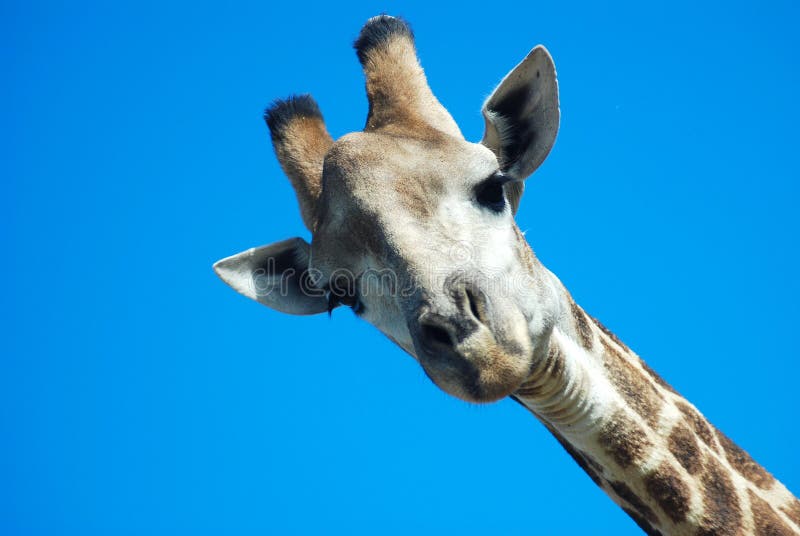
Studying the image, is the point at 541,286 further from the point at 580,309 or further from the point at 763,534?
the point at 763,534

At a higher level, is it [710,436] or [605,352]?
[605,352]

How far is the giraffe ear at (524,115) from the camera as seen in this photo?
14.8ft

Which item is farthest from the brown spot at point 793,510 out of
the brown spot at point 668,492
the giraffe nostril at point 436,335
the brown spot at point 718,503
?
the giraffe nostril at point 436,335

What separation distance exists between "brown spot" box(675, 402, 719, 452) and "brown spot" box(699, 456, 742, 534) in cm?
25

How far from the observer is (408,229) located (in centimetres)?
397

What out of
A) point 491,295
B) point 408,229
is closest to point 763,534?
point 491,295

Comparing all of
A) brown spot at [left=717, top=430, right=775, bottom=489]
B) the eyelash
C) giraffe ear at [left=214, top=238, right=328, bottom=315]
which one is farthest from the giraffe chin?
brown spot at [left=717, top=430, right=775, bottom=489]

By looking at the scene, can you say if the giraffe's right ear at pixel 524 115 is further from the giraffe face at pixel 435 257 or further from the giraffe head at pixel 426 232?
the giraffe face at pixel 435 257

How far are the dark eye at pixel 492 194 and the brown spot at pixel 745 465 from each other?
2132mm

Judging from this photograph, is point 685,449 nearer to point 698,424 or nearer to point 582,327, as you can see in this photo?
point 698,424

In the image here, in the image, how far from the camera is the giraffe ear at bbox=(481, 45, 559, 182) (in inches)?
177

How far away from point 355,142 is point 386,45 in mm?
1357

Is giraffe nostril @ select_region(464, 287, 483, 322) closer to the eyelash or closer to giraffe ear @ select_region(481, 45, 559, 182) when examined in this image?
the eyelash

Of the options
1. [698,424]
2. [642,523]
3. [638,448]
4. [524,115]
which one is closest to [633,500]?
[642,523]
